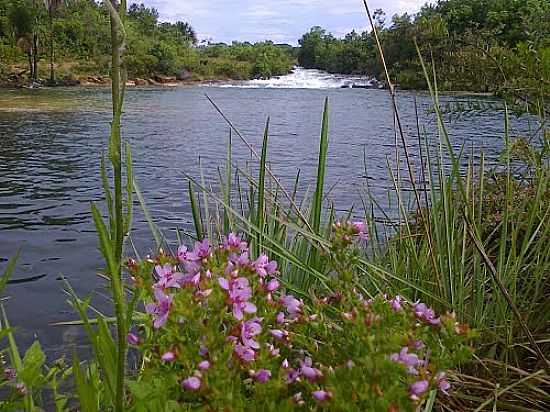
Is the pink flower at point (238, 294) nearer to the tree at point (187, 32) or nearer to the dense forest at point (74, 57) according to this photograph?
the dense forest at point (74, 57)

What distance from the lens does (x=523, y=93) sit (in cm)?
303

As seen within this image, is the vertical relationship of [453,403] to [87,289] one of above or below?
above

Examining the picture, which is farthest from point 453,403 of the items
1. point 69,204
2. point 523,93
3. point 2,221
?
point 69,204

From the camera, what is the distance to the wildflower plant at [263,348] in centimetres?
82

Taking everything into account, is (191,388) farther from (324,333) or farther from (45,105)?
(45,105)

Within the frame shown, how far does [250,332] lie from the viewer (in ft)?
3.03

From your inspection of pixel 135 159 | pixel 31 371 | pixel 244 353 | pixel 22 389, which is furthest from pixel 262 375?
pixel 135 159

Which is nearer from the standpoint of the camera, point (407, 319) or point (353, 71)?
point (407, 319)

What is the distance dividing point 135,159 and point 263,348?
514 inches

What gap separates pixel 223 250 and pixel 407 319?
1.06 feet

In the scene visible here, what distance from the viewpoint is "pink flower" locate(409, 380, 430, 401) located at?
809mm

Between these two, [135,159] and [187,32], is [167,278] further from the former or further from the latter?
[187,32]

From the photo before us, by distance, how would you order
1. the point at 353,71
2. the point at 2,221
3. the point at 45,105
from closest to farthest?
the point at 2,221
the point at 45,105
the point at 353,71

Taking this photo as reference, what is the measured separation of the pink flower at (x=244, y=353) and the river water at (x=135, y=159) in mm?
1627
